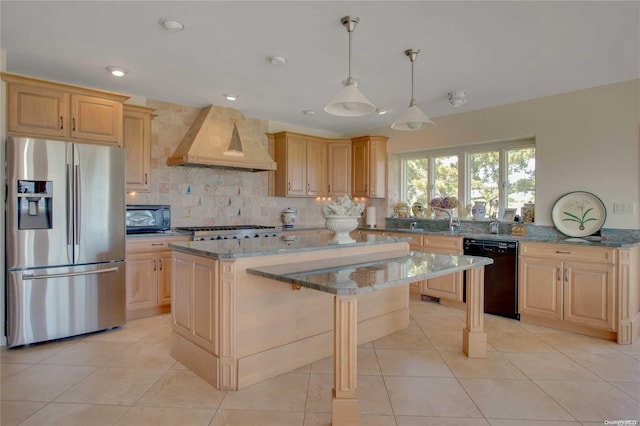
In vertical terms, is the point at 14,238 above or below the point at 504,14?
below

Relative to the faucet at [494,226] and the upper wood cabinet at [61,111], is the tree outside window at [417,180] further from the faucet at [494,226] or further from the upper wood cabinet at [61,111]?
the upper wood cabinet at [61,111]

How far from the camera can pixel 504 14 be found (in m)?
2.40

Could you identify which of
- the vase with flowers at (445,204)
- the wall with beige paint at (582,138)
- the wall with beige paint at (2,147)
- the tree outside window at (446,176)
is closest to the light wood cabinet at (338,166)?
the tree outside window at (446,176)

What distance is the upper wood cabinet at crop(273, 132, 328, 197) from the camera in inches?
210

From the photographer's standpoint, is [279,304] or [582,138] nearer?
[279,304]

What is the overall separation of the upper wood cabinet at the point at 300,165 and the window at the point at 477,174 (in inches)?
51.8

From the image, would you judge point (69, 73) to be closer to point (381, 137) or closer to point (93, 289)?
point (93, 289)

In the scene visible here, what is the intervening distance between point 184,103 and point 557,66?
3.88m

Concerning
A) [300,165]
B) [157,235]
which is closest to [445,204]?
[300,165]

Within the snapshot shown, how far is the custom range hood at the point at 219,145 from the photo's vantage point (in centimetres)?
423

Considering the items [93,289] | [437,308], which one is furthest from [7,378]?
[437,308]

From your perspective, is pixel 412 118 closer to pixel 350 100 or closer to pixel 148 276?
pixel 350 100

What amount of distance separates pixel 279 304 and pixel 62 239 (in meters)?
2.00

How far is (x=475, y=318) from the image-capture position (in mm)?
2947
